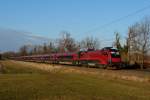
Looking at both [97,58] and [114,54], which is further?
[97,58]

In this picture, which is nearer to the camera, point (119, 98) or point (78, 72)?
point (119, 98)

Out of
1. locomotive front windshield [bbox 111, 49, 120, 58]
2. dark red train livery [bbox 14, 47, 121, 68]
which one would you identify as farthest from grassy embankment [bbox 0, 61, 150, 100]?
locomotive front windshield [bbox 111, 49, 120, 58]

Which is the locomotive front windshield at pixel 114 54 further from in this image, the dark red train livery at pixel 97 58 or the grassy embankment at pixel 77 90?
the grassy embankment at pixel 77 90

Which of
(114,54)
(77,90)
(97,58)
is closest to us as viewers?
(77,90)

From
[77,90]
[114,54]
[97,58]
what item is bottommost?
[77,90]

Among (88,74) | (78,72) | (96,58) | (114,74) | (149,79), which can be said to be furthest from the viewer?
(96,58)

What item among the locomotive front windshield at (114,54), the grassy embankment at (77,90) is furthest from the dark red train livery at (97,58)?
the grassy embankment at (77,90)

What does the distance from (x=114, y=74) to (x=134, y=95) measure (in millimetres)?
12121

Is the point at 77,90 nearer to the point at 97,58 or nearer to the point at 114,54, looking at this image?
the point at 114,54

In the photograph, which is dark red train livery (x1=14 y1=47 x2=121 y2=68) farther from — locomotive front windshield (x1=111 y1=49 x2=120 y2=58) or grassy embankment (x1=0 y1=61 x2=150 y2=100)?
grassy embankment (x1=0 y1=61 x2=150 y2=100)

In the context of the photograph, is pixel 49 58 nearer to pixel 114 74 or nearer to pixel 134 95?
pixel 114 74

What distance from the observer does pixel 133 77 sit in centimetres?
2806

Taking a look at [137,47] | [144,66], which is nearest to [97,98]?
[144,66]

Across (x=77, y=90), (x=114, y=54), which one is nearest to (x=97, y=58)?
(x=114, y=54)
